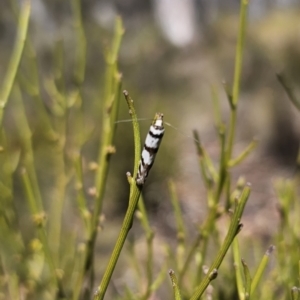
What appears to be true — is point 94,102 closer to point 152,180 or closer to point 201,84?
point 152,180

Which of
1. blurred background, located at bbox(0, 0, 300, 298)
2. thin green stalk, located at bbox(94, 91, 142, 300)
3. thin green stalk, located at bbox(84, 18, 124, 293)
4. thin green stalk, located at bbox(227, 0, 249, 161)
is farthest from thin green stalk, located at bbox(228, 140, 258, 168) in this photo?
blurred background, located at bbox(0, 0, 300, 298)

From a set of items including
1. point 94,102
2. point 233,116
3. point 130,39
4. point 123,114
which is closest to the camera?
point 233,116

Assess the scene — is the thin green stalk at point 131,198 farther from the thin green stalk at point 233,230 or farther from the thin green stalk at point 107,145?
the thin green stalk at point 107,145

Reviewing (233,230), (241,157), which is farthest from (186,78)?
(233,230)

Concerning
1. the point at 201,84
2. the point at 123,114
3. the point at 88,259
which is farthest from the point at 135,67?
the point at 88,259

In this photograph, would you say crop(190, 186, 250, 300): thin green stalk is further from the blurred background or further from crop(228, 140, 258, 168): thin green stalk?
the blurred background

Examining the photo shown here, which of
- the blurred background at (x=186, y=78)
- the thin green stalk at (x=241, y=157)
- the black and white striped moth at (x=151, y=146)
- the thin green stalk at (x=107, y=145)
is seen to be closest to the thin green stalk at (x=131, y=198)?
the black and white striped moth at (x=151, y=146)

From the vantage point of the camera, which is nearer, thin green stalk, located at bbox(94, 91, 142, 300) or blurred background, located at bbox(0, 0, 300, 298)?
thin green stalk, located at bbox(94, 91, 142, 300)
